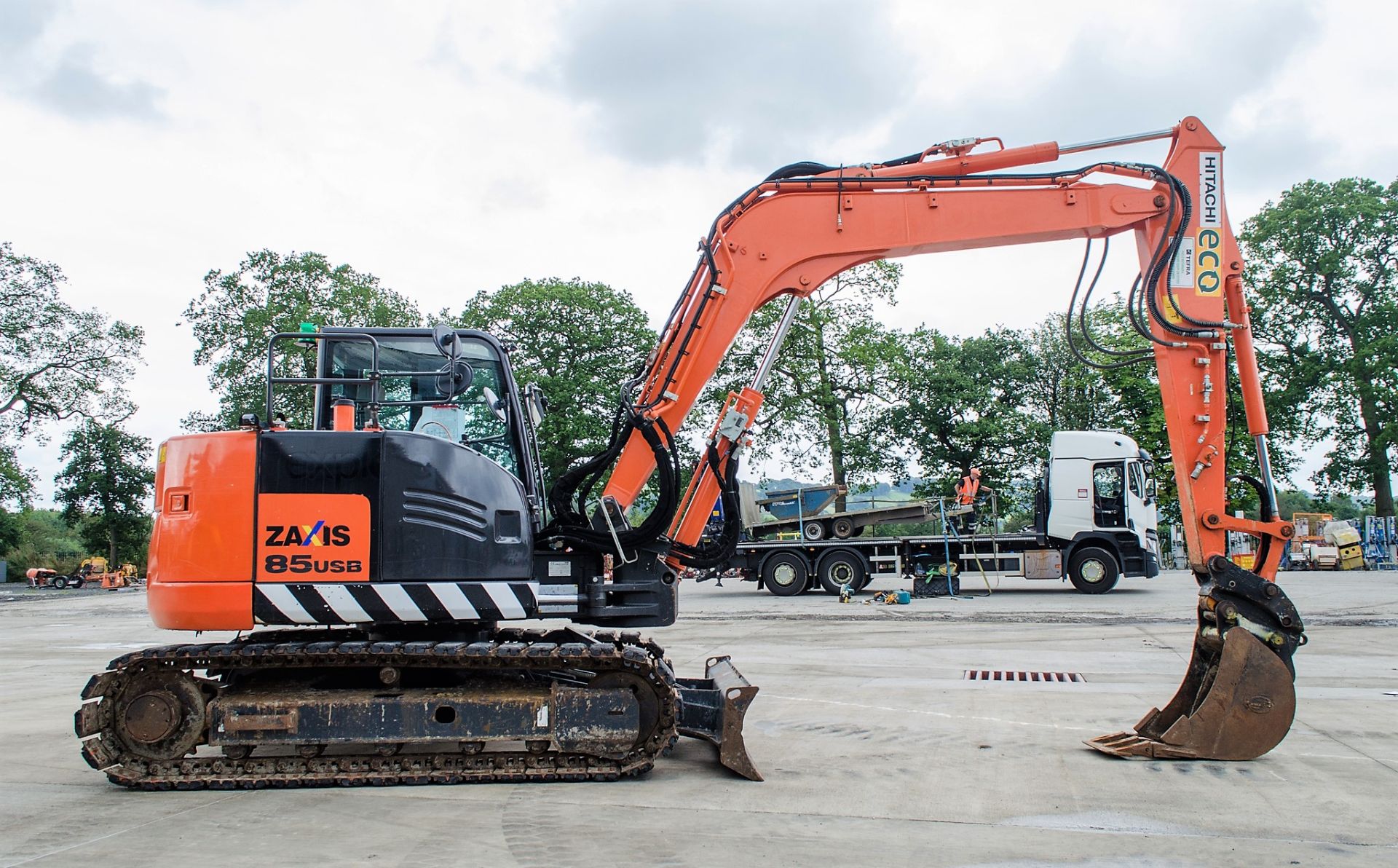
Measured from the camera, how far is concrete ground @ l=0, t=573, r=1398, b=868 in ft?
14.7

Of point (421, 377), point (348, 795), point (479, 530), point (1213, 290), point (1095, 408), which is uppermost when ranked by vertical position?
point (1095, 408)

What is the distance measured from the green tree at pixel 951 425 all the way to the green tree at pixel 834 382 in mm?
1017

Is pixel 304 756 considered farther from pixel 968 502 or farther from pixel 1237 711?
pixel 968 502

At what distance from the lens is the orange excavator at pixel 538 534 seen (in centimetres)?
578

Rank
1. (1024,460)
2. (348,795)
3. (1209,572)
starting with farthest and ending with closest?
(1024,460)
(1209,572)
(348,795)

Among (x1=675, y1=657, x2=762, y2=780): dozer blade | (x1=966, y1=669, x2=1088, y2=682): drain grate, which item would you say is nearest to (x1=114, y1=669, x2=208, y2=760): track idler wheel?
(x1=675, y1=657, x2=762, y2=780): dozer blade

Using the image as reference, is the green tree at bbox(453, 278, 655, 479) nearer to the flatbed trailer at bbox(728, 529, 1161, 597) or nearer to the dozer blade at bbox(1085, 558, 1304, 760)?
the flatbed trailer at bbox(728, 529, 1161, 597)

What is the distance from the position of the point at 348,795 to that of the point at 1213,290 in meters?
6.35

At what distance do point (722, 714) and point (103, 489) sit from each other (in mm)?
52450

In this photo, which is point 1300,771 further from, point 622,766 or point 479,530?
point 479,530

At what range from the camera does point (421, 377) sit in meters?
6.82

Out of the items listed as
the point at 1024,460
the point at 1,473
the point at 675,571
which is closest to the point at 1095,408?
the point at 1024,460

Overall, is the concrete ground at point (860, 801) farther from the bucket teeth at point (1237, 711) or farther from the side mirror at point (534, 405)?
the side mirror at point (534, 405)

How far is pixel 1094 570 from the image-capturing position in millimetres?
21875
